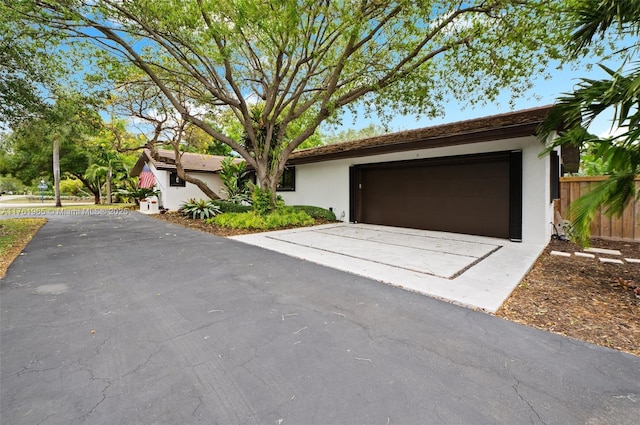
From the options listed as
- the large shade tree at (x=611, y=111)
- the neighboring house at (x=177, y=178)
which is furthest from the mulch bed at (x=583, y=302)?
the neighboring house at (x=177, y=178)

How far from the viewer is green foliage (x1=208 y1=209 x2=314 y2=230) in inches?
341

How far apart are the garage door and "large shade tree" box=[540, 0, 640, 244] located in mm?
3677

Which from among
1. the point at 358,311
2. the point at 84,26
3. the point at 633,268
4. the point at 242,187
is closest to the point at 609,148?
the point at 633,268

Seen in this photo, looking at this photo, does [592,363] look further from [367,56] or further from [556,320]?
[367,56]

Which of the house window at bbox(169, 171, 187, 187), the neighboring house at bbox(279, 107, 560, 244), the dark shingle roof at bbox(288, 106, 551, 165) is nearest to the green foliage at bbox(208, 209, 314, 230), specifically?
the neighboring house at bbox(279, 107, 560, 244)

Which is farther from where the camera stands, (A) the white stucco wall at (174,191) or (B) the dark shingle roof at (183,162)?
(A) the white stucco wall at (174,191)

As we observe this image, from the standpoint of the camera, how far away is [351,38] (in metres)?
6.64

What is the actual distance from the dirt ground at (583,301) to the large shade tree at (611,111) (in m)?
0.76

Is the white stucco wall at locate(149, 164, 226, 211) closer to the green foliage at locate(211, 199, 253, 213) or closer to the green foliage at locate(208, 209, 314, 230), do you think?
the green foliage at locate(211, 199, 253, 213)

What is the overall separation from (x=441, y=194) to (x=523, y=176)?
81.7 inches

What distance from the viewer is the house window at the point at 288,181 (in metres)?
12.8

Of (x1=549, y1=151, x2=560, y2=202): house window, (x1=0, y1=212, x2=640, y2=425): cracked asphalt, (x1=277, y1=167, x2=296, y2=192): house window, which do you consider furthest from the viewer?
(x1=277, y1=167, x2=296, y2=192): house window

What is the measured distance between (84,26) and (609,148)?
1037 centimetres

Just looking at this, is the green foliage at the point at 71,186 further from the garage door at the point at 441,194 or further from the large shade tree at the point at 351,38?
the garage door at the point at 441,194
